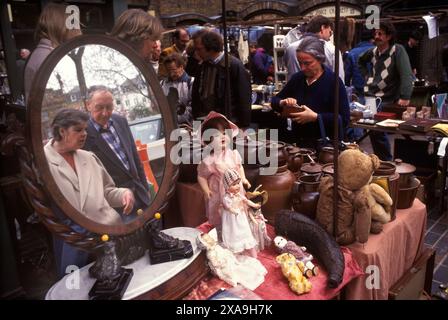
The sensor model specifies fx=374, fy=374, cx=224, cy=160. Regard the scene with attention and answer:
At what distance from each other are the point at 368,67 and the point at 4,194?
14.4ft

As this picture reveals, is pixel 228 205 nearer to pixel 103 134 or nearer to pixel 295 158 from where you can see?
pixel 103 134

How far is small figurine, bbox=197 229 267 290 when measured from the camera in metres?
1.29

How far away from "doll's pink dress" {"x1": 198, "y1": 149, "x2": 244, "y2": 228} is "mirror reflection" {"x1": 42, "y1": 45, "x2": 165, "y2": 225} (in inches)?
7.2

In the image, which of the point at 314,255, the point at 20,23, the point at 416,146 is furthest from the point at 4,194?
the point at 416,146

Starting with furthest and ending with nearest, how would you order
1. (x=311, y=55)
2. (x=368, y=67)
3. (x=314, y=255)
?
(x=368, y=67) → (x=311, y=55) → (x=314, y=255)

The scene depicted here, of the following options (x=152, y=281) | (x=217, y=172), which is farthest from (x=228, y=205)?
(x=152, y=281)

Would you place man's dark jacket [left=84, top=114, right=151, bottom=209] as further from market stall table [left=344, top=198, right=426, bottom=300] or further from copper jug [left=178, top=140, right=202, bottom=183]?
market stall table [left=344, top=198, right=426, bottom=300]

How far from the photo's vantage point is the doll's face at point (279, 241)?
1.42 m

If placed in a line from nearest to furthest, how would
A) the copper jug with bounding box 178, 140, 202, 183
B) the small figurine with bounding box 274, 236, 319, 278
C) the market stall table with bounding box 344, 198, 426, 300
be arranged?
the small figurine with bounding box 274, 236, 319, 278 < the market stall table with bounding box 344, 198, 426, 300 < the copper jug with bounding box 178, 140, 202, 183

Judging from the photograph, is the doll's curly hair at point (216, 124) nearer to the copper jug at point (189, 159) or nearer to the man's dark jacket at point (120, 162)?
the man's dark jacket at point (120, 162)

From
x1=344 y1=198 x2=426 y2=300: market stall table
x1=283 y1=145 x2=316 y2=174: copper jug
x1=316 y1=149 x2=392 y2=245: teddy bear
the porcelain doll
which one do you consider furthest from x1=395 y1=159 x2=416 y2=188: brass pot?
the porcelain doll

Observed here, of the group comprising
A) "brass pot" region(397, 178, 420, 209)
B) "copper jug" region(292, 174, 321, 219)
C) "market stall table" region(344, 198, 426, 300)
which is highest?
"copper jug" region(292, 174, 321, 219)

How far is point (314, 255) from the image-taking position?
1.42 m
